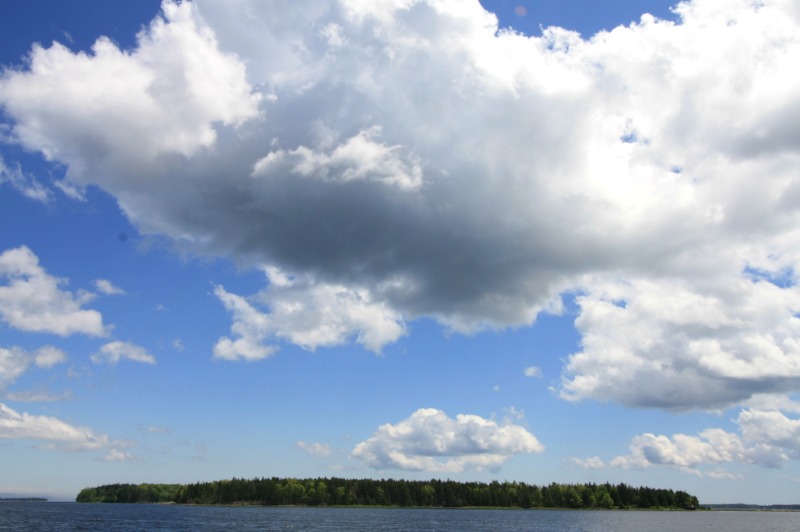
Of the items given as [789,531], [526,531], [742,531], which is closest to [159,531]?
[526,531]

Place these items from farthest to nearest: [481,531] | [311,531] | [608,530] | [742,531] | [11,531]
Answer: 1. [742,531]
2. [608,530]
3. [481,531]
4. [311,531]
5. [11,531]

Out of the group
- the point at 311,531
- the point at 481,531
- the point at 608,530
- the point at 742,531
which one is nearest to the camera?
the point at 311,531

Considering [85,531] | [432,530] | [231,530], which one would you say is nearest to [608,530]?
[432,530]

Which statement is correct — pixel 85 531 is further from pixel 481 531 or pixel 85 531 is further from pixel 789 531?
pixel 789 531

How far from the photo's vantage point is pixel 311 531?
127m

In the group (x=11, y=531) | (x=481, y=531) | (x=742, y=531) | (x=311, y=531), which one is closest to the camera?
(x=11, y=531)

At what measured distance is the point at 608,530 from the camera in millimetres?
156125

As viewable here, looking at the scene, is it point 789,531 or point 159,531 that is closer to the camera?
point 159,531

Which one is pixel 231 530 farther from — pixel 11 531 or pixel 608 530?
pixel 608 530

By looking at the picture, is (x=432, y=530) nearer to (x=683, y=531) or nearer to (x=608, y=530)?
(x=608, y=530)

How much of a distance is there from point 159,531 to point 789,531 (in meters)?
178

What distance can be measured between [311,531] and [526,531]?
50696 mm

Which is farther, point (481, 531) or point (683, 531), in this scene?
point (683, 531)

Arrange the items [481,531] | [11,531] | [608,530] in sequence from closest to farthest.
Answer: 1. [11,531]
2. [481,531]
3. [608,530]
